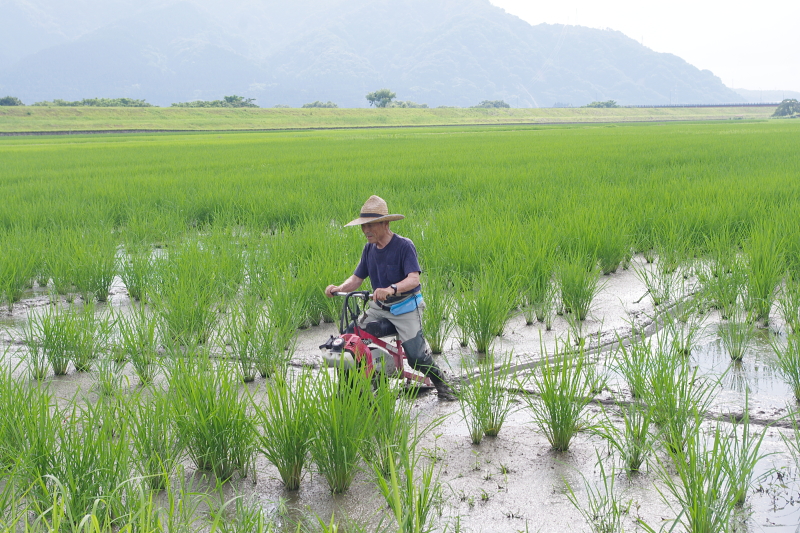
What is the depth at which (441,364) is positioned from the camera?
3600mm

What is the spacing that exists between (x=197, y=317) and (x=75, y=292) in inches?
80.5

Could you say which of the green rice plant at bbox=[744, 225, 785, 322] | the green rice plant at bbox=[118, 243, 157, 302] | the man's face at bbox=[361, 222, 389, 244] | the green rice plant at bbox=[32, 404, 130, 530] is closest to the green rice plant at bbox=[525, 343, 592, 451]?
the man's face at bbox=[361, 222, 389, 244]

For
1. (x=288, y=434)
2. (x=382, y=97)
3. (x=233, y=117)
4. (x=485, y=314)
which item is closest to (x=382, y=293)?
(x=288, y=434)

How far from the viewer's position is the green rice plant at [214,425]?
234 centimetres

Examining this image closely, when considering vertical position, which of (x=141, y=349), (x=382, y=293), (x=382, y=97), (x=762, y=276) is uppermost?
(x=382, y=97)

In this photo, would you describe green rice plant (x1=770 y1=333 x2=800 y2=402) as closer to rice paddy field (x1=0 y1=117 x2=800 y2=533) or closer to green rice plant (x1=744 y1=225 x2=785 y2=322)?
rice paddy field (x1=0 y1=117 x2=800 y2=533)

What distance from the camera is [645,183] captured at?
9.15 m

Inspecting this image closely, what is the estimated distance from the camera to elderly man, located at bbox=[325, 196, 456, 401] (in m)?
2.84

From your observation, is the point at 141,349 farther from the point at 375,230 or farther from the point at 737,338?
the point at 737,338

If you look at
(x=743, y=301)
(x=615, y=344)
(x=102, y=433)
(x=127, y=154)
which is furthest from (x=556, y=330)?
(x=127, y=154)

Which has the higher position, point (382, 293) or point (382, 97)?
point (382, 97)

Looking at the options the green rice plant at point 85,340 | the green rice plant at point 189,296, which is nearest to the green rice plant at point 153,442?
the green rice plant at point 189,296

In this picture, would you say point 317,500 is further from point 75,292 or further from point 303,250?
point 75,292

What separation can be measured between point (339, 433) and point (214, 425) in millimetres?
483
